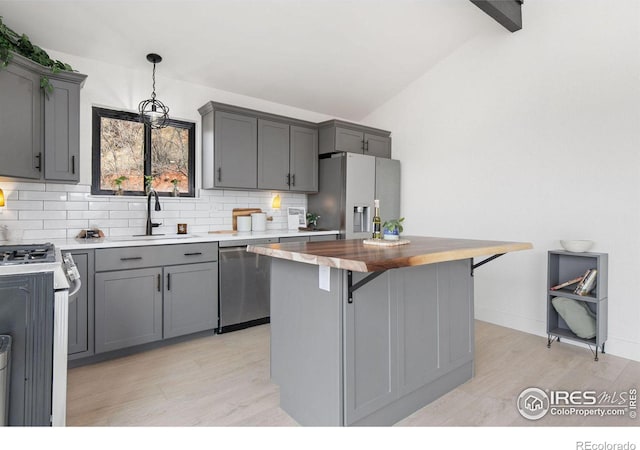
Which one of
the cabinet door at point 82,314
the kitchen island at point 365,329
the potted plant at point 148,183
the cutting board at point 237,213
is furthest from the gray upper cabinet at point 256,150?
the kitchen island at point 365,329

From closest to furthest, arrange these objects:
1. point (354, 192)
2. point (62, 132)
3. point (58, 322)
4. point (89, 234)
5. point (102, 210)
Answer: point (58, 322) < point (62, 132) < point (89, 234) < point (102, 210) < point (354, 192)

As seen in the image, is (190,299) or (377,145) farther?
(377,145)

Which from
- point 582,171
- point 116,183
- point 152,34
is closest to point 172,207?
point 116,183

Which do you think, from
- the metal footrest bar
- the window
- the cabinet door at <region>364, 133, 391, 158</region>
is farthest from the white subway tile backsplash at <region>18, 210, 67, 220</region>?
the cabinet door at <region>364, 133, 391, 158</region>

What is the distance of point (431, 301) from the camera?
88.4 inches

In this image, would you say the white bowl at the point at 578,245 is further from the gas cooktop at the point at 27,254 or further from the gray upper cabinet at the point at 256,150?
the gas cooktop at the point at 27,254

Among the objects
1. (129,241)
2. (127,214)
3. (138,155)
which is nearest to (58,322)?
(129,241)

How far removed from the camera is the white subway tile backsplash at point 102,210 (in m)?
3.00

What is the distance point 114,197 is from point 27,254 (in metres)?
1.44

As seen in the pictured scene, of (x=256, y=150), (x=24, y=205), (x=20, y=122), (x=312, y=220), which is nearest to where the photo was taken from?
(x=20, y=122)

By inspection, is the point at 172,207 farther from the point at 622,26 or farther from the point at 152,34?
the point at 622,26

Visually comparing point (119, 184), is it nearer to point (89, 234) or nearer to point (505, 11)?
point (89, 234)

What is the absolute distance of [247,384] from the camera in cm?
249

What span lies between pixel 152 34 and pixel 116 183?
1398 mm
